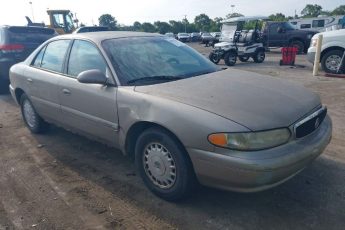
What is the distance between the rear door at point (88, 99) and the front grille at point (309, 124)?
69.8 inches

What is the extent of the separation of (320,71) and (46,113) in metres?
9.30

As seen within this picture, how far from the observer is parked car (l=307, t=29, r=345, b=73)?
9.46m

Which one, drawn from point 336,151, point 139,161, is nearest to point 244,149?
point 139,161

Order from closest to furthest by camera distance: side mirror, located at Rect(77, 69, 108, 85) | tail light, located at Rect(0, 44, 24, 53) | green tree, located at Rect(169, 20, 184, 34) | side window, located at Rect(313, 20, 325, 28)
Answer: side mirror, located at Rect(77, 69, 108, 85), tail light, located at Rect(0, 44, 24, 53), side window, located at Rect(313, 20, 325, 28), green tree, located at Rect(169, 20, 184, 34)

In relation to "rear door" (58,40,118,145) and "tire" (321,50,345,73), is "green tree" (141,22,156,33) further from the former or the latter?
"rear door" (58,40,118,145)

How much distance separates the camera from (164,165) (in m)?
3.00

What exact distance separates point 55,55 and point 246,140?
119 inches

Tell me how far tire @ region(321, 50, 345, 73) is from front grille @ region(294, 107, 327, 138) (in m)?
7.49

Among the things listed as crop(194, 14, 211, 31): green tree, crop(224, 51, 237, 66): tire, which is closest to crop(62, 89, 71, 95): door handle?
crop(224, 51, 237, 66): tire

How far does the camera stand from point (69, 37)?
13.8ft

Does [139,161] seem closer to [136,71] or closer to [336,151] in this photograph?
[136,71]

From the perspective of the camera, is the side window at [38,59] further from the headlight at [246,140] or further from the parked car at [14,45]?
the parked car at [14,45]

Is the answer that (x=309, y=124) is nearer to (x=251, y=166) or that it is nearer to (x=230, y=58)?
(x=251, y=166)

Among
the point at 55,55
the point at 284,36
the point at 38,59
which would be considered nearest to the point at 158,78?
the point at 55,55
